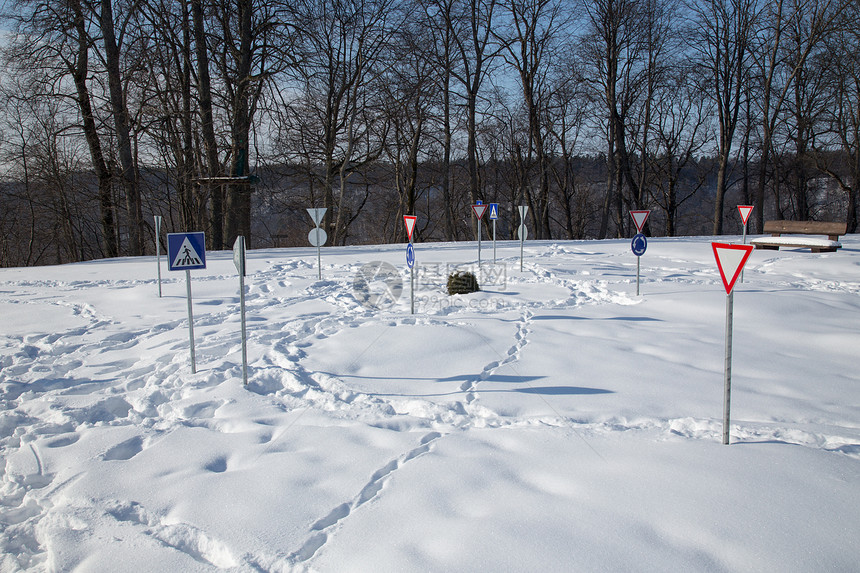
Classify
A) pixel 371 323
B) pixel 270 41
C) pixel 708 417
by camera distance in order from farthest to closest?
pixel 270 41 → pixel 371 323 → pixel 708 417

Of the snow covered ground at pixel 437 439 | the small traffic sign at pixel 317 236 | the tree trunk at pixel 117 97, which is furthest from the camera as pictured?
the tree trunk at pixel 117 97

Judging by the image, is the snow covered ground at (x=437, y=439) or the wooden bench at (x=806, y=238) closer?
the snow covered ground at (x=437, y=439)

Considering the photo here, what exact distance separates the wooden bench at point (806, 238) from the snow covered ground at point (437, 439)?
7369mm

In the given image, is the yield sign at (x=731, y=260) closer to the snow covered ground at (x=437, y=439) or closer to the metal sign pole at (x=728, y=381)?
the metal sign pole at (x=728, y=381)

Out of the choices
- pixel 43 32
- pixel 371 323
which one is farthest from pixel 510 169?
pixel 371 323

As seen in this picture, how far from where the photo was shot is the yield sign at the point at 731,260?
389 cm

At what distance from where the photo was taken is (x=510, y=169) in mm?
42625

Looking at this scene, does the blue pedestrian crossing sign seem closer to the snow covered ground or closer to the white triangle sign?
the white triangle sign

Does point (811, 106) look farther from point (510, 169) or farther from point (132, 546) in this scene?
point (132, 546)

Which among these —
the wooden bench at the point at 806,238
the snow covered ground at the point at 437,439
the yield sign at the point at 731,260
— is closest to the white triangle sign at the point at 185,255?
the snow covered ground at the point at 437,439

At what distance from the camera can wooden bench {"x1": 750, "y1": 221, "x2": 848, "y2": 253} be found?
1526 centimetres

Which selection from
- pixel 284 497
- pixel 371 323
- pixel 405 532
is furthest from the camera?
pixel 371 323

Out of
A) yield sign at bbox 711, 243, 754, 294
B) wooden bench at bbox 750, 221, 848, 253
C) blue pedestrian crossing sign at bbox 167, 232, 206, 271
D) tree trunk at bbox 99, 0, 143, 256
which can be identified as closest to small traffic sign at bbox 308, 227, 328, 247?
blue pedestrian crossing sign at bbox 167, 232, 206, 271

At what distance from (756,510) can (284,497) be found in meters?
3.00
